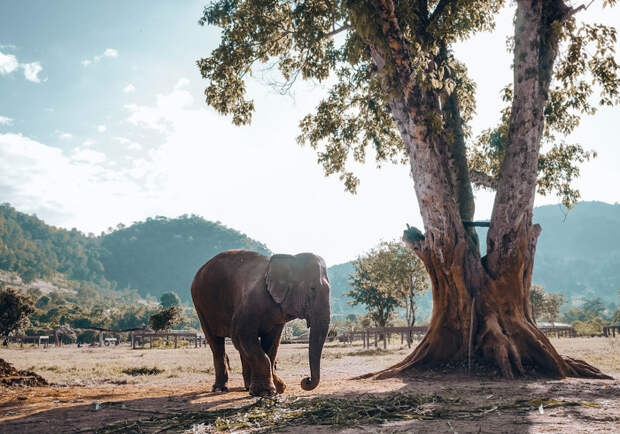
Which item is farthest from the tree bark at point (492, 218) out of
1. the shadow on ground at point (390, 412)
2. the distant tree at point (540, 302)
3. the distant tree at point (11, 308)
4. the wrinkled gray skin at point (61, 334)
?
the wrinkled gray skin at point (61, 334)

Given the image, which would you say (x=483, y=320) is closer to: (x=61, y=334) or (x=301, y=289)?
(x=301, y=289)

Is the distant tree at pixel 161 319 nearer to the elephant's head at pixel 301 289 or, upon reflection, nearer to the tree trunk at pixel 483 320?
the tree trunk at pixel 483 320

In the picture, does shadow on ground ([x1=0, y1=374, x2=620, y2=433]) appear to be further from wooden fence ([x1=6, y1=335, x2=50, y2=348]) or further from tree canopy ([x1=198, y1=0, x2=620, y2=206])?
wooden fence ([x1=6, y1=335, x2=50, y2=348])

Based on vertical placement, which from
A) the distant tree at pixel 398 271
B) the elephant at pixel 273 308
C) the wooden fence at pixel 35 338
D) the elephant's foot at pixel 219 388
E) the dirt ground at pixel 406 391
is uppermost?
the distant tree at pixel 398 271

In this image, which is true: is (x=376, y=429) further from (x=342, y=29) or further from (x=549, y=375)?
(x=342, y=29)

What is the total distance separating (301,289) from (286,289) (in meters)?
0.24

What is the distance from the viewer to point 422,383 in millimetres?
8797

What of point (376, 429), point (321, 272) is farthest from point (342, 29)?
point (376, 429)

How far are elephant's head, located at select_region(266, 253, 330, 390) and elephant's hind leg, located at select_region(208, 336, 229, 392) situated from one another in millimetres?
2258

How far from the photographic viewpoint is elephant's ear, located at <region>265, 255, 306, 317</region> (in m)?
7.26

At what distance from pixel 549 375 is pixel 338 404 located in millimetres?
5564

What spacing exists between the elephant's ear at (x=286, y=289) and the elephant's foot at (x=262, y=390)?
1.18 meters

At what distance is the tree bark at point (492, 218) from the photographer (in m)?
10.2

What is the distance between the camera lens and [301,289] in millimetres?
7262
